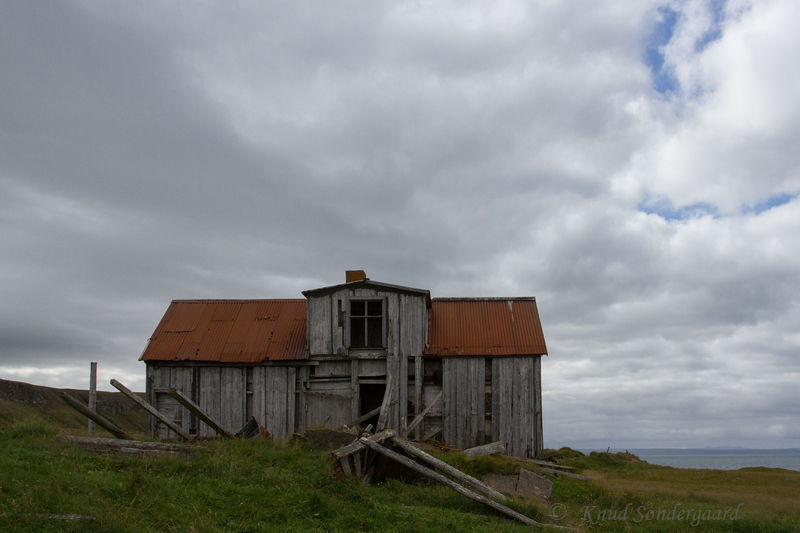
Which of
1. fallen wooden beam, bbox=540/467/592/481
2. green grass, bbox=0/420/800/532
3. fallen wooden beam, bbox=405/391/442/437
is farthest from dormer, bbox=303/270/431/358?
green grass, bbox=0/420/800/532

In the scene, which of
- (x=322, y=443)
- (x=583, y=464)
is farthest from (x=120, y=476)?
(x=583, y=464)

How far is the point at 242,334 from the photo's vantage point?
2680cm

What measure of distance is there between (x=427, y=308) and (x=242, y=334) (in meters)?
7.75

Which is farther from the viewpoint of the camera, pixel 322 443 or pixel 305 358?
pixel 305 358

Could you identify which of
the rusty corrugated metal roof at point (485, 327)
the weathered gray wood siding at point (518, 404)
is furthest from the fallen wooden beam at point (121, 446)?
the weathered gray wood siding at point (518, 404)

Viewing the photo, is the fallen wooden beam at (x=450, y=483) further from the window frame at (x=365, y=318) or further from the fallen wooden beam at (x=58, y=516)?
the window frame at (x=365, y=318)

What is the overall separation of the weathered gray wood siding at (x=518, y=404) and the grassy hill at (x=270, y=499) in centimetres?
609

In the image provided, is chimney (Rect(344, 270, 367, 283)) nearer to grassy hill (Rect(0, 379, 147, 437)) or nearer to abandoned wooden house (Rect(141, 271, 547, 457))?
abandoned wooden house (Rect(141, 271, 547, 457))

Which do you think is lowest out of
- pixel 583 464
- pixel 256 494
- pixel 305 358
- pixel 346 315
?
pixel 583 464

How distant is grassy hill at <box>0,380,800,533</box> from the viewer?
10.7 meters

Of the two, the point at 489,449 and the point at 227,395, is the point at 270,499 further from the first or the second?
the point at 227,395

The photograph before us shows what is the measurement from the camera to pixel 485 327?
2647 centimetres

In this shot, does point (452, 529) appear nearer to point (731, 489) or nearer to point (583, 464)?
point (731, 489)

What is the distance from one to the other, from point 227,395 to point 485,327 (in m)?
10.6
